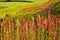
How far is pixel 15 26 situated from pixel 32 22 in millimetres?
215

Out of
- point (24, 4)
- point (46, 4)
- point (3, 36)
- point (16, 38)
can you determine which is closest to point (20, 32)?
point (16, 38)

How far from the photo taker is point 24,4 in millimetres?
1788

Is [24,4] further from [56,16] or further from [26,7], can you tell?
[56,16]

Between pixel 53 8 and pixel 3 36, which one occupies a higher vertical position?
pixel 53 8

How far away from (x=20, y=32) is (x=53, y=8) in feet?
1.66

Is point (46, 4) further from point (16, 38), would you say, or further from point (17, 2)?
point (16, 38)

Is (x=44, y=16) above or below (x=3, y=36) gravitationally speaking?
above

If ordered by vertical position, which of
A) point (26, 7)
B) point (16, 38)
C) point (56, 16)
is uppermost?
point (26, 7)

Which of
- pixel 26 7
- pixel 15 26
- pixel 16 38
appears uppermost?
pixel 26 7

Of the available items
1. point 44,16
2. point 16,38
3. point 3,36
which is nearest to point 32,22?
point 44,16

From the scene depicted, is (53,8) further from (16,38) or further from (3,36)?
(3,36)

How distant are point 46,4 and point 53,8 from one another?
100 millimetres

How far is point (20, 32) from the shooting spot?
1.76 meters

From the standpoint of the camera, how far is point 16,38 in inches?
69.0
